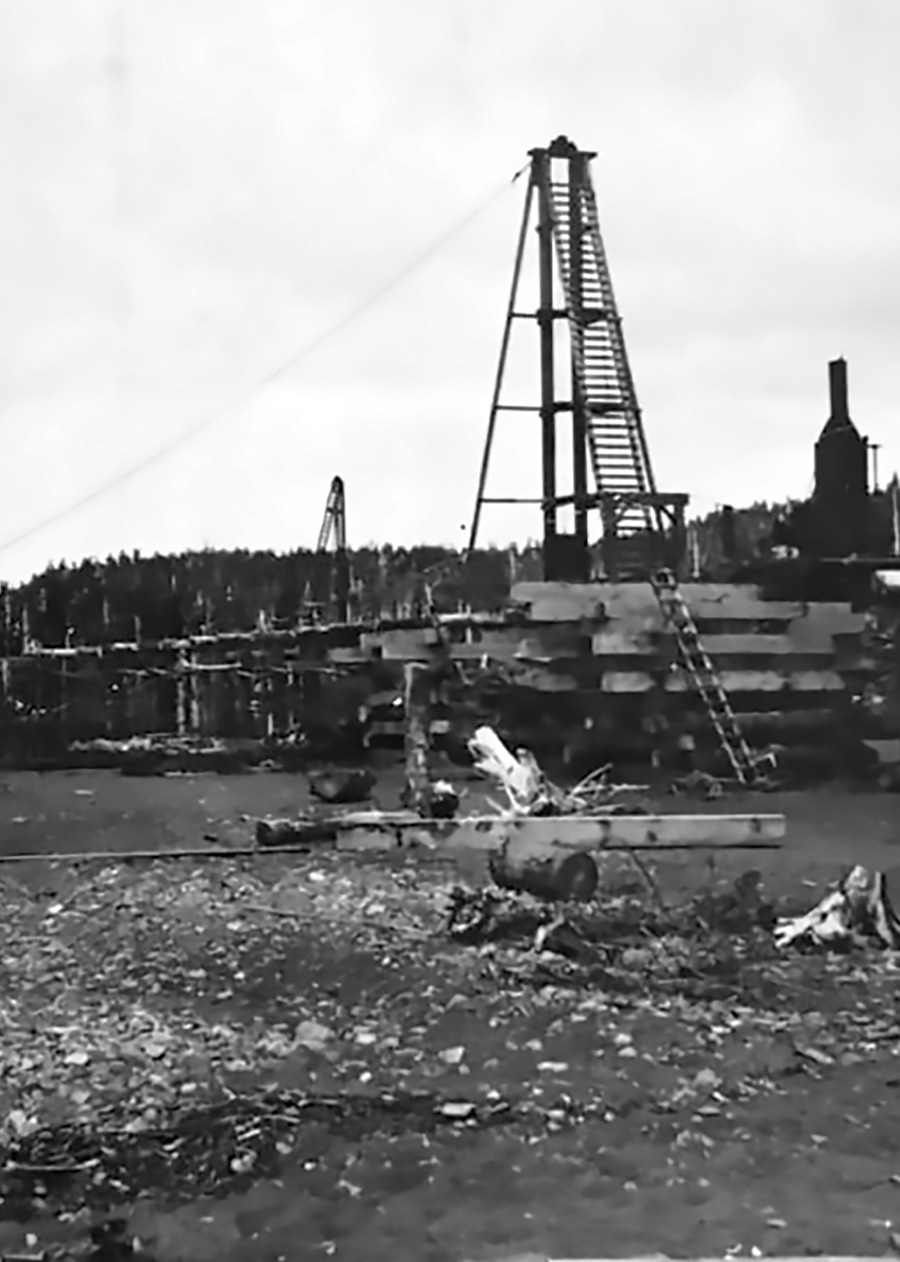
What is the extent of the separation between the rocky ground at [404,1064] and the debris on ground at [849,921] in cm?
3

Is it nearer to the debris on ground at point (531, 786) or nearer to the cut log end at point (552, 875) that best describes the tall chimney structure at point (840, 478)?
the debris on ground at point (531, 786)

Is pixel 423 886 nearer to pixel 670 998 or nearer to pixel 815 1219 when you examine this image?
pixel 670 998

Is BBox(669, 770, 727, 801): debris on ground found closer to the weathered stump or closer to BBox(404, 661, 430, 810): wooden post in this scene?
BBox(404, 661, 430, 810): wooden post

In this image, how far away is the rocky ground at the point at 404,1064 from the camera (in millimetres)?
1481

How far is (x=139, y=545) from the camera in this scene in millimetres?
2209

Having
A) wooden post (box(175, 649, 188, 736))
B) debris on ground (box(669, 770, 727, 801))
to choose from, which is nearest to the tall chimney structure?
debris on ground (box(669, 770, 727, 801))

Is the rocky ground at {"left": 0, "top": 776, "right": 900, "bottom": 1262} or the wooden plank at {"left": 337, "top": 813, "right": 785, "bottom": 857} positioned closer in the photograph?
the rocky ground at {"left": 0, "top": 776, "right": 900, "bottom": 1262}

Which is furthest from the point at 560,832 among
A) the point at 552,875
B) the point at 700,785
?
the point at 700,785

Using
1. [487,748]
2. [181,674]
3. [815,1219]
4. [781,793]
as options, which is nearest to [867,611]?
[781,793]

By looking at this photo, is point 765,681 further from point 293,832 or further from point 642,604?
point 293,832

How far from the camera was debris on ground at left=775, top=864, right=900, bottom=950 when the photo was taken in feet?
6.27

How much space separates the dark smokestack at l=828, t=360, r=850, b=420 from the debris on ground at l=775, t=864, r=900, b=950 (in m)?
0.92

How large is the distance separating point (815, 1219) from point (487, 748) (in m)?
1.00

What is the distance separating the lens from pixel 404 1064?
5.63ft
